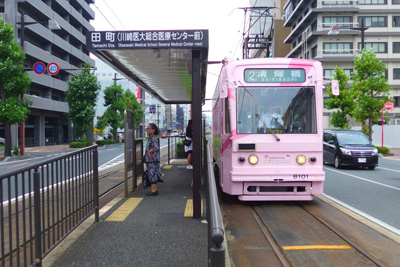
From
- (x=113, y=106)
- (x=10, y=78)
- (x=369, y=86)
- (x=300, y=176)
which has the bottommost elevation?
(x=300, y=176)

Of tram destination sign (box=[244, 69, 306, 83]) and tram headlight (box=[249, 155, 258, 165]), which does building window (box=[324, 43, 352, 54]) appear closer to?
tram destination sign (box=[244, 69, 306, 83])

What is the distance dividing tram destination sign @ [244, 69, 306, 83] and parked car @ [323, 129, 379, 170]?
340 inches

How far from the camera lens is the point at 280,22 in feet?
213

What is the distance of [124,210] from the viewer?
6.50 metres

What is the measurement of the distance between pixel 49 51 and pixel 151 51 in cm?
4066

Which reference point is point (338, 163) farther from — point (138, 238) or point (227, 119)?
point (138, 238)

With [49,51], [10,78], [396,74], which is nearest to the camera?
[10,78]

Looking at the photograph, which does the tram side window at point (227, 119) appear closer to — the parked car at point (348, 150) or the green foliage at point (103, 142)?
the parked car at point (348, 150)

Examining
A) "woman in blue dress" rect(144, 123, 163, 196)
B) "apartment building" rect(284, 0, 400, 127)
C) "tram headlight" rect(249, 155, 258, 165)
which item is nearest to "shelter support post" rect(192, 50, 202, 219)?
"tram headlight" rect(249, 155, 258, 165)

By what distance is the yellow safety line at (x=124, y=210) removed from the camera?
5911mm

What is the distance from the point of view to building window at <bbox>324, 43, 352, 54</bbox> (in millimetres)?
47062

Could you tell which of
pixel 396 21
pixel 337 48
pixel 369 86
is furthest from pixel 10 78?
pixel 396 21

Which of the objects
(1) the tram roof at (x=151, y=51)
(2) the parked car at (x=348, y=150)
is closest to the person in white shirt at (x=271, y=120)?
(1) the tram roof at (x=151, y=51)

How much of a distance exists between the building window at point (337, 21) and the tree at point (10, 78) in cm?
3825
